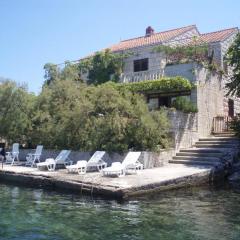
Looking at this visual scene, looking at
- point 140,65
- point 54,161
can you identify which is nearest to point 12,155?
point 54,161

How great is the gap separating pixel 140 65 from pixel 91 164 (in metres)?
12.6

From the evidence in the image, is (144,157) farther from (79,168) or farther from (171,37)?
(171,37)

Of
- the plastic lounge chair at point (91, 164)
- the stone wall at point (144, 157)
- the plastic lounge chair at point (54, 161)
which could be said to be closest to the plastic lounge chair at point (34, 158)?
the stone wall at point (144, 157)

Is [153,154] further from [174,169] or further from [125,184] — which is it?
[125,184]

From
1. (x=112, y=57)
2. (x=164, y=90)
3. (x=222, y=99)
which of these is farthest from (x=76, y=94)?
(x=222, y=99)

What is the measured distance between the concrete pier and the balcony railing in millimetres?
8688

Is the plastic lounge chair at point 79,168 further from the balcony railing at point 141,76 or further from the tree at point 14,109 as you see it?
the balcony railing at point 141,76

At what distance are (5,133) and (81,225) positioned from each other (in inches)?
681

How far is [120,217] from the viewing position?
1148 centimetres

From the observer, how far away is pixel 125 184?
14672 millimetres

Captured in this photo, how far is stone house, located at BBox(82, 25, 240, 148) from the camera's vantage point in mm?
23853

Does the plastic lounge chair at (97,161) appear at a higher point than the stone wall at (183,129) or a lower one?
lower

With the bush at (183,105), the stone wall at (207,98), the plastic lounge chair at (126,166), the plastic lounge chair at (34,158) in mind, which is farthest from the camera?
the stone wall at (207,98)

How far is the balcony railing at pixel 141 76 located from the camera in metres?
27.0
